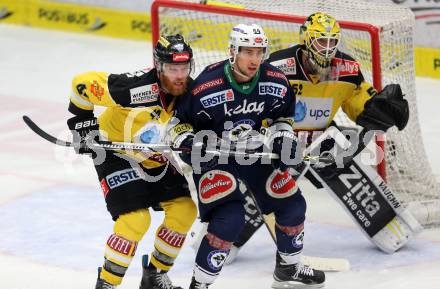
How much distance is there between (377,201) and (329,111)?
0.52 metres

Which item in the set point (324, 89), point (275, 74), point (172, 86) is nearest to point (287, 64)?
point (324, 89)

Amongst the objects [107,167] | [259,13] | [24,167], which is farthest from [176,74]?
[24,167]

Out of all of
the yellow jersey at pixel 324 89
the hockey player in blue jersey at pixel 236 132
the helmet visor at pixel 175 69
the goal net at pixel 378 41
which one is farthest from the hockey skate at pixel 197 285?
the goal net at pixel 378 41

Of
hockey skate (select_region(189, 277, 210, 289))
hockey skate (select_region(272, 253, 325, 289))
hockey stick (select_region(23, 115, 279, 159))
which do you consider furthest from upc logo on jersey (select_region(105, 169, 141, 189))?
hockey skate (select_region(272, 253, 325, 289))

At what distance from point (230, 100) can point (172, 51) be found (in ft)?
1.04

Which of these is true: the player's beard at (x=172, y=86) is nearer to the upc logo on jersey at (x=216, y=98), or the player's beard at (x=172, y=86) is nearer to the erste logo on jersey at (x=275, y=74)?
the upc logo on jersey at (x=216, y=98)

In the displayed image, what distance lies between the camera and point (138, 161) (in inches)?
198

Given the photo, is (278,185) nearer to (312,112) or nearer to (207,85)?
(207,85)

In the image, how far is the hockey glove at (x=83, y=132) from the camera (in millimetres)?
4914

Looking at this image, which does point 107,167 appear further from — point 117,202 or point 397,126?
point 397,126

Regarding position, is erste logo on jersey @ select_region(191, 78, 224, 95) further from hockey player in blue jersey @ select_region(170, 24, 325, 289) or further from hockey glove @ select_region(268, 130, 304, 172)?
hockey glove @ select_region(268, 130, 304, 172)

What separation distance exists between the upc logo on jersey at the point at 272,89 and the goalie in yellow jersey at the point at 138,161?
0.31 metres

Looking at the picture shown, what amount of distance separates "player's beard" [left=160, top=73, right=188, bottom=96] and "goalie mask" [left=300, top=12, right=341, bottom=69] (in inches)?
33.1

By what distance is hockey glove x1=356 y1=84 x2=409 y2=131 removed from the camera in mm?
5551
